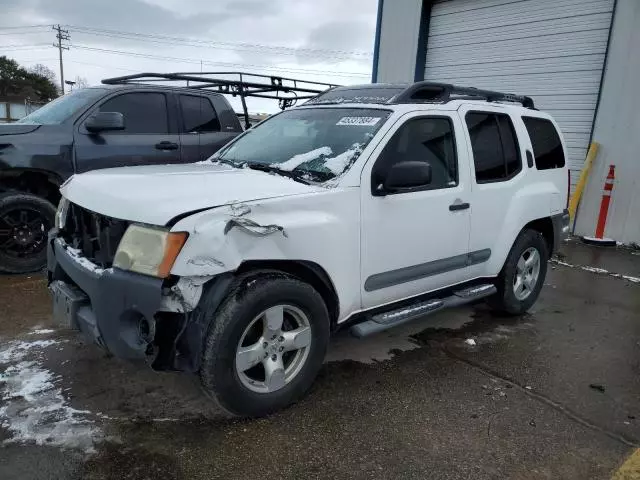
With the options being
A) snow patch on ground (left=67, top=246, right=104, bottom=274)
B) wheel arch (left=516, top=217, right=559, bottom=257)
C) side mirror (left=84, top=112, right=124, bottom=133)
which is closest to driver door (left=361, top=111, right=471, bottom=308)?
wheel arch (left=516, top=217, right=559, bottom=257)

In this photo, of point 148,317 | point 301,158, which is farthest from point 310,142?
point 148,317

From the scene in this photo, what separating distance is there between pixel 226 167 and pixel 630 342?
358 centimetres

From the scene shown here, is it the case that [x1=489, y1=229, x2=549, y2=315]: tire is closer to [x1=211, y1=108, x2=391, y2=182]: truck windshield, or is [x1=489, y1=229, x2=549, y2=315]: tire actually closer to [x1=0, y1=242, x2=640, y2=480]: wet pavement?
[x1=0, y1=242, x2=640, y2=480]: wet pavement

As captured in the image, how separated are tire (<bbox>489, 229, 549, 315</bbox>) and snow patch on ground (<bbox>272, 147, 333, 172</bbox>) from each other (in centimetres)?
205

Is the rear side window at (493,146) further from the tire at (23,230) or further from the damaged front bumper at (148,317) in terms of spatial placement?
the tire at (23,230)

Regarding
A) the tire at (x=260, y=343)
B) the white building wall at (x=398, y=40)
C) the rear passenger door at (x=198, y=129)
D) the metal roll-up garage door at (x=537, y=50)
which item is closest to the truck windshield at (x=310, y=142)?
the tire at (x=260, y=343)

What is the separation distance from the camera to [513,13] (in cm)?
971

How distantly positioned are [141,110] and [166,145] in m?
0.48

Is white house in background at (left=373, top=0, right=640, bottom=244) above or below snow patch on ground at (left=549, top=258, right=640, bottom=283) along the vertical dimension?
above

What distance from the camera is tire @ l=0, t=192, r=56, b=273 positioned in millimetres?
5133

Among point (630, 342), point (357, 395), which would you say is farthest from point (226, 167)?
point (630, 342)

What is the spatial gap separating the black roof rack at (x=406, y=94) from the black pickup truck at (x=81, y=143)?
86.5 inches

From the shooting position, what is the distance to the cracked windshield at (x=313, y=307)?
253 cm

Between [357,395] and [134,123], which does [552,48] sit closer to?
[134,123]
